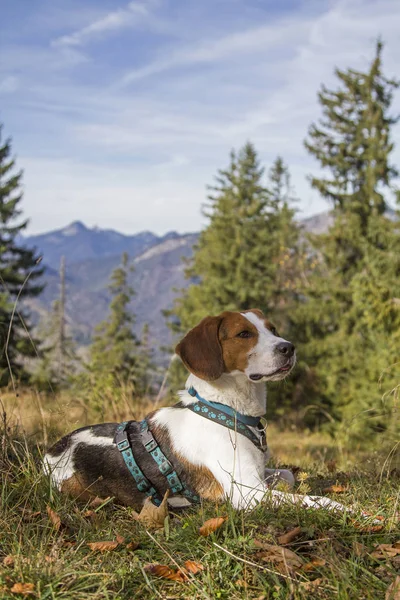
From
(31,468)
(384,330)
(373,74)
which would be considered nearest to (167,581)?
(31,468)

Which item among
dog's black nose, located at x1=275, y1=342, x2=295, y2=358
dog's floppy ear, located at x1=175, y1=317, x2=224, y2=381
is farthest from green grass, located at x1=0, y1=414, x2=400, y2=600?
dog's black nose, located at x1=275, y1=342, x2=295, y2=358

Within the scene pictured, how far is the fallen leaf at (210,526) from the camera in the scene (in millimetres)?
3152

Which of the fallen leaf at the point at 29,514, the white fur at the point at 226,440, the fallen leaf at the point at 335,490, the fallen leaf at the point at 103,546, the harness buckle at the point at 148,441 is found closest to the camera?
the fallen leaf at the point at 103,546

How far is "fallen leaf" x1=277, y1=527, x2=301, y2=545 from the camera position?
2.99 m

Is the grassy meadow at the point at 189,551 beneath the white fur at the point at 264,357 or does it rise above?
beneath

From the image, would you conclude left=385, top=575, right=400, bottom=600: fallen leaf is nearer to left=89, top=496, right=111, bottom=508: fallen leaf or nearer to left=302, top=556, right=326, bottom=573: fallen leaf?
left=302, top=556, right=326, bottom=573: fallen leaf

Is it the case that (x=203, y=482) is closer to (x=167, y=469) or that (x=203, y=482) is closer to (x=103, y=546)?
(x=167, y=469)

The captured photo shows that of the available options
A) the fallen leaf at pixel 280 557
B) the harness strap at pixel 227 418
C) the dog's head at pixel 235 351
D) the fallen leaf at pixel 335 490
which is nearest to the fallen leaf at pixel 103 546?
the fallen leaf at pixel 280 557

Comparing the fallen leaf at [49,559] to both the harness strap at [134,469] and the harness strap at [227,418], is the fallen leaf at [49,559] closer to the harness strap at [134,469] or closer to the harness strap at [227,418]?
the harness strap at [134,469]

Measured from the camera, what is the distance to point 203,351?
13.4ft

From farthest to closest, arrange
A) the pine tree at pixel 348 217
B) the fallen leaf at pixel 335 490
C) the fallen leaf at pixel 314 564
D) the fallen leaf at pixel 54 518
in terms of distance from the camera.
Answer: the pine tree at pixel 348 217, the fallen leaf at pixel 335 490, the fallen leaf at pixel 54 518, the fallen leaf at pixel 314 564

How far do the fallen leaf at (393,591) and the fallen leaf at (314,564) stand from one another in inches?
13.6

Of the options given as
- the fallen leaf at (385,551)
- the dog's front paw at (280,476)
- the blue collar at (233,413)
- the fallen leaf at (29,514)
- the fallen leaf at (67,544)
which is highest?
the blue collar at (233,413)

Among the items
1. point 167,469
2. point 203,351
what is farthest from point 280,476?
point 203,351
